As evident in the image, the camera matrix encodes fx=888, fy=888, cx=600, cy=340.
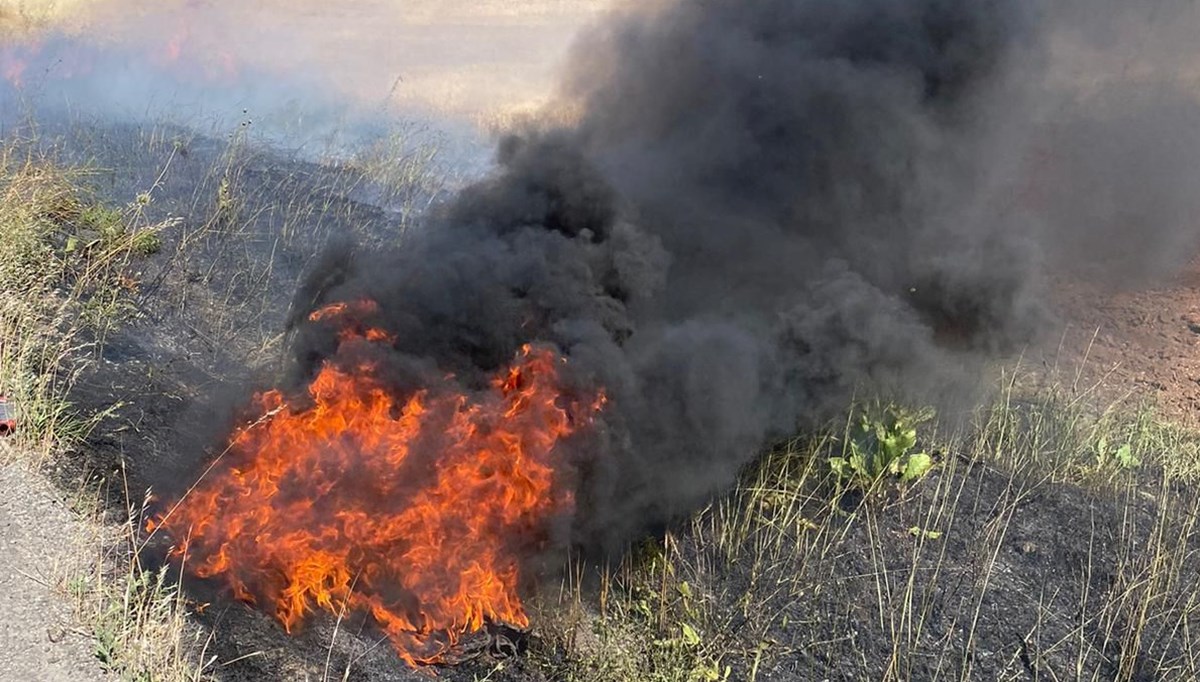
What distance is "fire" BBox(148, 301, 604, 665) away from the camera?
4.54 m

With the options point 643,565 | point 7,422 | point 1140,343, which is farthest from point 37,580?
point 1140,343

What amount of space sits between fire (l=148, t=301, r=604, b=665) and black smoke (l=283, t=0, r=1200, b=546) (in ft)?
0.85

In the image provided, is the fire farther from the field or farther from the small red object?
the small red object

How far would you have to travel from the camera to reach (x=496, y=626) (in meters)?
4.73

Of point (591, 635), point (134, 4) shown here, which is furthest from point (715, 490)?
point (134, 4)

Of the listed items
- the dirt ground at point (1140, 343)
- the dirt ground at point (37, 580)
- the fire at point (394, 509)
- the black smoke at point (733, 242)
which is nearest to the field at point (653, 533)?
the dirt ground at point (37, 580)

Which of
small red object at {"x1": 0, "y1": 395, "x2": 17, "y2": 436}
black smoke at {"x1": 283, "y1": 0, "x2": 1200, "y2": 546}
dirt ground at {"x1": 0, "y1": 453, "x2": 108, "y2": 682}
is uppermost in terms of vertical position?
black smoke at {"x1": 283, "y1": 0, "x2": 1200, "y2": 546}

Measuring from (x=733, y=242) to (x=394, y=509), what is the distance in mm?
3407

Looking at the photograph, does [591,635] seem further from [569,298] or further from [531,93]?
[531,93]

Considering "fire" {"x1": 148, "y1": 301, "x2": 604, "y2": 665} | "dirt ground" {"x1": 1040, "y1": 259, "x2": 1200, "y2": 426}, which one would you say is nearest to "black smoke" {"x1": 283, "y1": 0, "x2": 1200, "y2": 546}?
"fire" {"x1": 148, "y1": 301, "x2": 604, "y2": 665}

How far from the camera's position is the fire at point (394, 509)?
4543mm

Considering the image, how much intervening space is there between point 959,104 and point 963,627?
464cm

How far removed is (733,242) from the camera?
6.76 m

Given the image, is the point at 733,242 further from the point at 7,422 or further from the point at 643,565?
the point at 7,422
